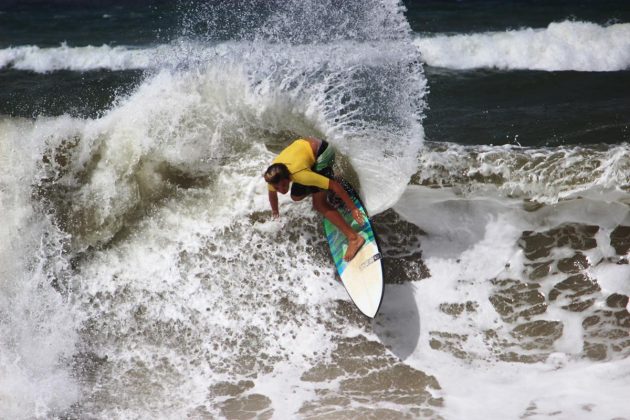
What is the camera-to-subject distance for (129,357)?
603cm

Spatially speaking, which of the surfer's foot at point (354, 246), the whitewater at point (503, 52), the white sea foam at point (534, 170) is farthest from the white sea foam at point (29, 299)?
the white sea foam at point (534, 170)

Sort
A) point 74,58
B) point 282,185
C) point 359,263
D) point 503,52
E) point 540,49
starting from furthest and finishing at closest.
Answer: point 74,58
point 503,52
point 540,49
point 359,263
point 282,185

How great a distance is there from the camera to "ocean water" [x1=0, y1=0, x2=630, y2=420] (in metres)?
5.62

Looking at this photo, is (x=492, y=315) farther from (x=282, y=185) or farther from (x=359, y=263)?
(x=282, y=185)

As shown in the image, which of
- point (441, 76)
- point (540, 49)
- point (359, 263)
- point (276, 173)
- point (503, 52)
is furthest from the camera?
point (503, 52)

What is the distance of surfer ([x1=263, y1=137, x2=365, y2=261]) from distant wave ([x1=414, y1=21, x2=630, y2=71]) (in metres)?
5.66

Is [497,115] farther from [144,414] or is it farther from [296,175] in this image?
[144,414]

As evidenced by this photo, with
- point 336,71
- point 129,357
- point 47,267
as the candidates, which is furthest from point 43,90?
point 129,357

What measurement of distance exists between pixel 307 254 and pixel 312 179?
1.17m

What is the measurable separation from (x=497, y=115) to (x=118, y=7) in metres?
10.4

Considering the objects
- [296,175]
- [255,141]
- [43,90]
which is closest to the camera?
[296,175]

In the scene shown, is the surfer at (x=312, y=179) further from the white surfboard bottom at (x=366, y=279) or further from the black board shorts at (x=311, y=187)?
the white surfboard bottom at (x=366, y=279)

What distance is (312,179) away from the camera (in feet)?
18.2

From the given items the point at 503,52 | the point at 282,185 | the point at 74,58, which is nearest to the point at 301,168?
the point at 282,185
